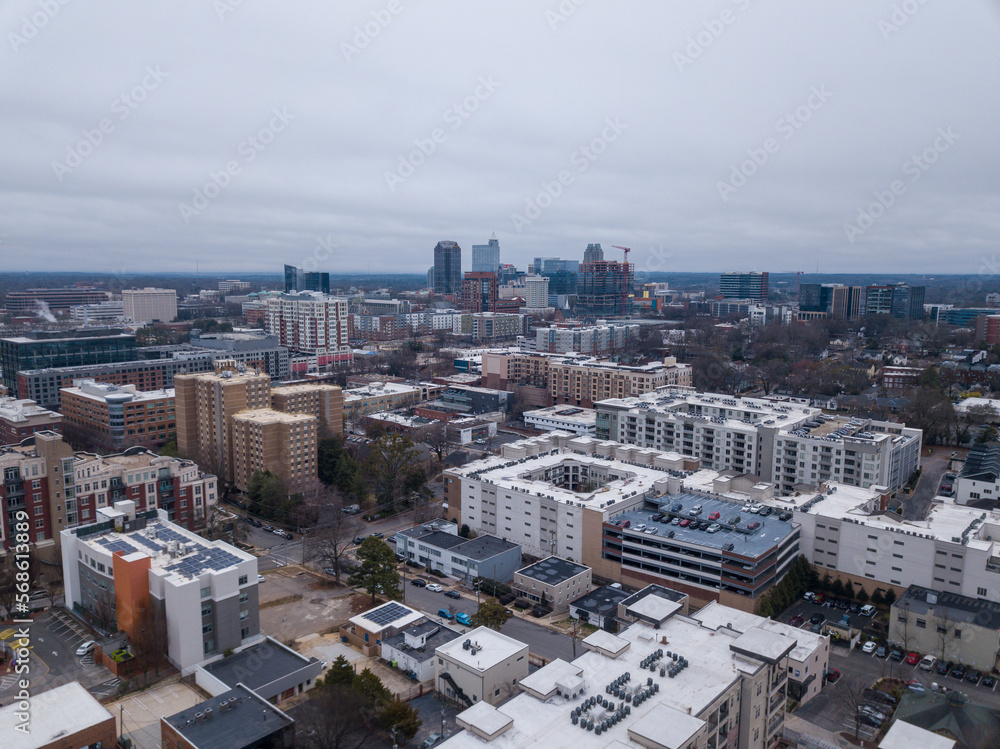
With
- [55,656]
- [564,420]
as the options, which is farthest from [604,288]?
[55,656]

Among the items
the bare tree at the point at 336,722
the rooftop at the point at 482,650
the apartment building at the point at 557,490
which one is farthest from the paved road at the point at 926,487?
the bare tree at the point at 336,722

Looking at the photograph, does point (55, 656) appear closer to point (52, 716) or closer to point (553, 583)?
point (52, 716)

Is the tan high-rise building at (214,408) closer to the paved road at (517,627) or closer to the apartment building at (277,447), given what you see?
the apartment building at (277,447)

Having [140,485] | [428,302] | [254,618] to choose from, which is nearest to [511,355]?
[140,485]

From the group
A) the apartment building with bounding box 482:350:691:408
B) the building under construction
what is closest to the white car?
the apartment building with bounding box 482:350:691:408

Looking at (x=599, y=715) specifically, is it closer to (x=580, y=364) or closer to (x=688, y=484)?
(x=688, y=484)

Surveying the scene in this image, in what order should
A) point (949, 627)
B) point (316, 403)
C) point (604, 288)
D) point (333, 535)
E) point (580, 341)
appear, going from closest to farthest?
point (949, 627)
point (333, 535)
point (316, 403)
point (580, 341)
point (604, 288)
